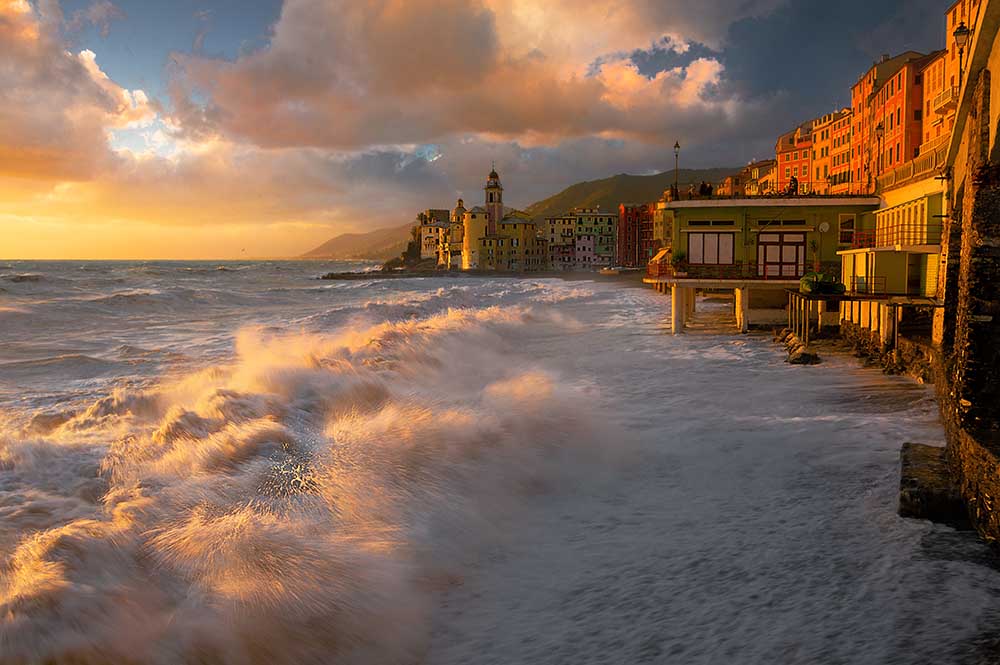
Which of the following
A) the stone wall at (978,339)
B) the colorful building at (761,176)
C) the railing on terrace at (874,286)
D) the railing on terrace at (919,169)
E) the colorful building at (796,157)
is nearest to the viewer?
the stone wall at (978,339)

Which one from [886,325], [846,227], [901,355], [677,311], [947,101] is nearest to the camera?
[901,355]

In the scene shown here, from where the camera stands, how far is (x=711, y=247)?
33500mm

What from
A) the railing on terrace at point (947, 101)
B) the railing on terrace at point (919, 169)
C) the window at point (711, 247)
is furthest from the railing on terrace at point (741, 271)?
the railing on terrace at point (947, 101)

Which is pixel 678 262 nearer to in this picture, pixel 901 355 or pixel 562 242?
pixel 901 355

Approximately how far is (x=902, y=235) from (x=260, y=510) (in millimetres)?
A: 26604

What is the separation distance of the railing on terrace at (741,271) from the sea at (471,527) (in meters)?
13.8

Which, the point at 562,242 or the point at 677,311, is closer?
the point at 677,311

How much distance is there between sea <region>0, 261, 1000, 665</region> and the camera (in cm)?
678

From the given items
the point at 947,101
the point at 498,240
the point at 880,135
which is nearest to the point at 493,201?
the point at 498,240

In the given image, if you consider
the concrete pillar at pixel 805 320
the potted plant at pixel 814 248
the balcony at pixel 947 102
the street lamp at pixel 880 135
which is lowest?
the concrete pillar at pixel 805 320

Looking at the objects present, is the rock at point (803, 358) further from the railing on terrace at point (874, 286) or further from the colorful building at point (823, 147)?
the colorful building at point (823, 147)

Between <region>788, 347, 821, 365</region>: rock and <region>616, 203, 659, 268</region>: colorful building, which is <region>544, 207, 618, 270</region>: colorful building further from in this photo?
<region>788, 347, 821, 365</region>: rock

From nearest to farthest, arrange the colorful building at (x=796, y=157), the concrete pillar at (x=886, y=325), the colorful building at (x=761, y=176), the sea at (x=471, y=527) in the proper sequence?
the sea at (x=471, y=527), the concrete pillar at (x=886, y=325), the colorful building at (x=796, y=157), the colorful building at (x=761, y=176)

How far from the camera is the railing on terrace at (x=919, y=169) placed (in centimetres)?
2279
